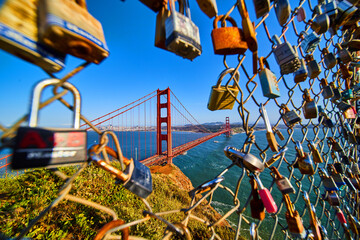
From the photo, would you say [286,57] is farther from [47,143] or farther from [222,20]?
[47,143]

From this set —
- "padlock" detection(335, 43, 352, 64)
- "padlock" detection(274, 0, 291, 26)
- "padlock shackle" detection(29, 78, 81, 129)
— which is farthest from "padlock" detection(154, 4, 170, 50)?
"padlock" detection(335, 43, 352, 64)

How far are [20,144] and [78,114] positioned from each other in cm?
7

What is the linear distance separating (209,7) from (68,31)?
0.33 metres

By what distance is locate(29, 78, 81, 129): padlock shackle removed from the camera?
18 centimetres

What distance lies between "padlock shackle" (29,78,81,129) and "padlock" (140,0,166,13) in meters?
0.27

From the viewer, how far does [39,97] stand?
7.4 inches

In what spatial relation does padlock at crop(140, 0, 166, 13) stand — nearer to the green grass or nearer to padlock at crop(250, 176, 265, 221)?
padlock at crop(250, 176, 265, 221)

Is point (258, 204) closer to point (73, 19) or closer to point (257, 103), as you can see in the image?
point (257, 103)

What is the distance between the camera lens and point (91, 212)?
159cm

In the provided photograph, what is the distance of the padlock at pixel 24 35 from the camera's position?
0.16 metres

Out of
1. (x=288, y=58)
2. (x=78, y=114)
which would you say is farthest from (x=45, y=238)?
(x=288, y=58)

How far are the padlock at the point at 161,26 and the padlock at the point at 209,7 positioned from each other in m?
0.08

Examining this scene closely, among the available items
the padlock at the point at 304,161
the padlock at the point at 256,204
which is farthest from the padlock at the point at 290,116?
the padlock at the point at 256,204

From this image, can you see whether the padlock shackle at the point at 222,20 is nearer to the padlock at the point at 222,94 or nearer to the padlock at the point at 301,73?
the padlock at the point at 222,94
